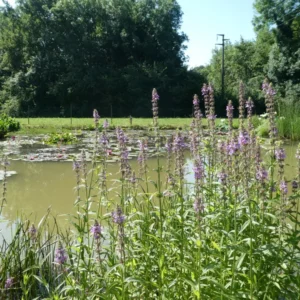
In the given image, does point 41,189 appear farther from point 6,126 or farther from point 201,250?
point 6,126

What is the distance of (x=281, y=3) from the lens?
3738 cm

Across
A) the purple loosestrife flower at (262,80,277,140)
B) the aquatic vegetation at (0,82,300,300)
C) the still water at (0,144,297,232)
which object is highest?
the purple loosestrife flower at (262,80,277,140)

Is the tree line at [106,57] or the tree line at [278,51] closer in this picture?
the tree line at [278,51]

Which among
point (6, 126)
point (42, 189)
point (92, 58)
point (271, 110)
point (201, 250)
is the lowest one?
point (42, 189)

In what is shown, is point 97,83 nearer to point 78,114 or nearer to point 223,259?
point 78,114

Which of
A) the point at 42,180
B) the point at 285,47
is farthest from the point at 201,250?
the point at 285,47

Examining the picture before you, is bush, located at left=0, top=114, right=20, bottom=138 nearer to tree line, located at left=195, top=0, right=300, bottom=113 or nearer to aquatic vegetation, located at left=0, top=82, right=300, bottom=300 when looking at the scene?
aquatic vegetation, located at left=0, top=82, right=300, bottom=300

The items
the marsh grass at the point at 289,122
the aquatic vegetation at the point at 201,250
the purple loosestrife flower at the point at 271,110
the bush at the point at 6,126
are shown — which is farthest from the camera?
the bush at the point at 6,126

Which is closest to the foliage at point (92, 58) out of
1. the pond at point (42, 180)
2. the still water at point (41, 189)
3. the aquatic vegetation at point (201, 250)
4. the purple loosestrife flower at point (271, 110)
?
the pond at point (42, 180)

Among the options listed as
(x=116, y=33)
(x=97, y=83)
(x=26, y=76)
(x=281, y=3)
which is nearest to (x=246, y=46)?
(x=281, y=3)

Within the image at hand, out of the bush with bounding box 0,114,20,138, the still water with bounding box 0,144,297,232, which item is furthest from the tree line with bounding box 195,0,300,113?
the still water with bounding box 0,144,297,232

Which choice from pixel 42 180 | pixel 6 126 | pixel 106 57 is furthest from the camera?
pixel 106 57

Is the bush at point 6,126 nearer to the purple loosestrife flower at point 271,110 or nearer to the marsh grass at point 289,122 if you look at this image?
the marsh grass at point 289,122

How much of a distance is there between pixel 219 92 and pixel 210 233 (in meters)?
34.8
